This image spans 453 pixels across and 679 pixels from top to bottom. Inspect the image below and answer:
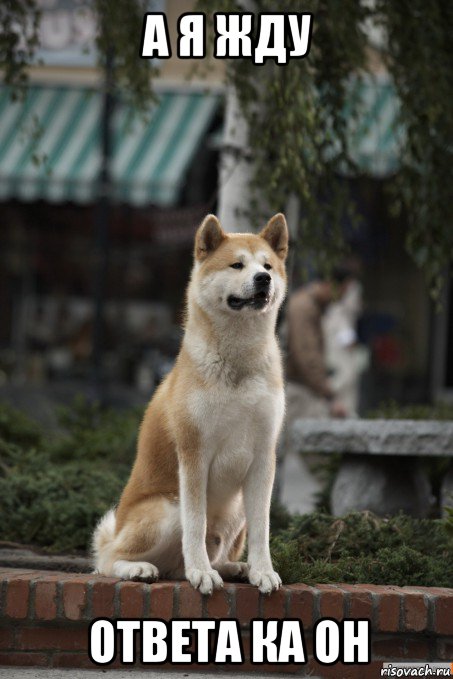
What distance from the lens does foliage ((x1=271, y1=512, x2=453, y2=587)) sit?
15.4 ft

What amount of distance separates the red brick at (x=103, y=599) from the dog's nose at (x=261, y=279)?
1.28 metres

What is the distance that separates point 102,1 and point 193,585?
3.97 m

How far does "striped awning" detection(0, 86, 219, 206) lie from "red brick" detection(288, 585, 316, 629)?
30.8 ft

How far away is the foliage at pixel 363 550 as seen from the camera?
15.4 ft

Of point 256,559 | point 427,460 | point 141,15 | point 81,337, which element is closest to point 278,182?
point 141,15

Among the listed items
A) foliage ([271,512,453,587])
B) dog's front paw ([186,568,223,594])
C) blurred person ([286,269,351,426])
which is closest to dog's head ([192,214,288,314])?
dog's front paw ([186,568,223,594])

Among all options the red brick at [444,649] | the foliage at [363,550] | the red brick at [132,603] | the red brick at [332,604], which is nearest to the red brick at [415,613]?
the red brick at [444,649]

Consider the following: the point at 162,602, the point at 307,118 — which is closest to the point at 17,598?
the point at 162,602

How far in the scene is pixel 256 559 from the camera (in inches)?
169

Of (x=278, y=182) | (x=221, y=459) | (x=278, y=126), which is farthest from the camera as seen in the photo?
(x=278, y=182)

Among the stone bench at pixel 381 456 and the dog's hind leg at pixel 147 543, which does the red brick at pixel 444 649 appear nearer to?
the dog's hind leg at pixel 147 543

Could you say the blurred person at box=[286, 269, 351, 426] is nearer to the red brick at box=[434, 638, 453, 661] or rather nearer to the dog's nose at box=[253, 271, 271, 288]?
the red brick at box=[434, 638, 453, 661]

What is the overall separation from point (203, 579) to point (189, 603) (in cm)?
13

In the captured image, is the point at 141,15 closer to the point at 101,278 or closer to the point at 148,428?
the point at 148,428
